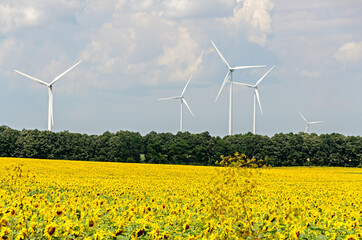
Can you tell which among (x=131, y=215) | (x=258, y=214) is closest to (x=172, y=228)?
(x=131, y=215)

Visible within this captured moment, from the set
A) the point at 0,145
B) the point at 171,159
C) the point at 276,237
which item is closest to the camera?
the point at 276,237

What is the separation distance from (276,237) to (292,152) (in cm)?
9336

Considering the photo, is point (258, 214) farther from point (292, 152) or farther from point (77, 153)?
point (292, 152)

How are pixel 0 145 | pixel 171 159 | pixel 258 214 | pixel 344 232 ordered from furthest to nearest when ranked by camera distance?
pixel 171 159, pixel 0 145, pixel 258 214, pixel 344 232

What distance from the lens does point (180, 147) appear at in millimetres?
87375

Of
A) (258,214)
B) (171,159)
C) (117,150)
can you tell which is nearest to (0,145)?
(117,150)

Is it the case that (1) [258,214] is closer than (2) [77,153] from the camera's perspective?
Yes

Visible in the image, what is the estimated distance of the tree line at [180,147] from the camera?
8419 centimetres

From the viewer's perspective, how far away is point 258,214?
11578mm

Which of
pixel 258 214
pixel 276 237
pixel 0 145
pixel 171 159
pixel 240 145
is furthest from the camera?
pixel 240 145

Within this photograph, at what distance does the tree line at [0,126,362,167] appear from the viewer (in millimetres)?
84188

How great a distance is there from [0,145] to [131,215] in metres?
79.3

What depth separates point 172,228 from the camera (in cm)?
851

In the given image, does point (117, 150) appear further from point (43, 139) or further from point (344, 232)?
point (344, 232)
